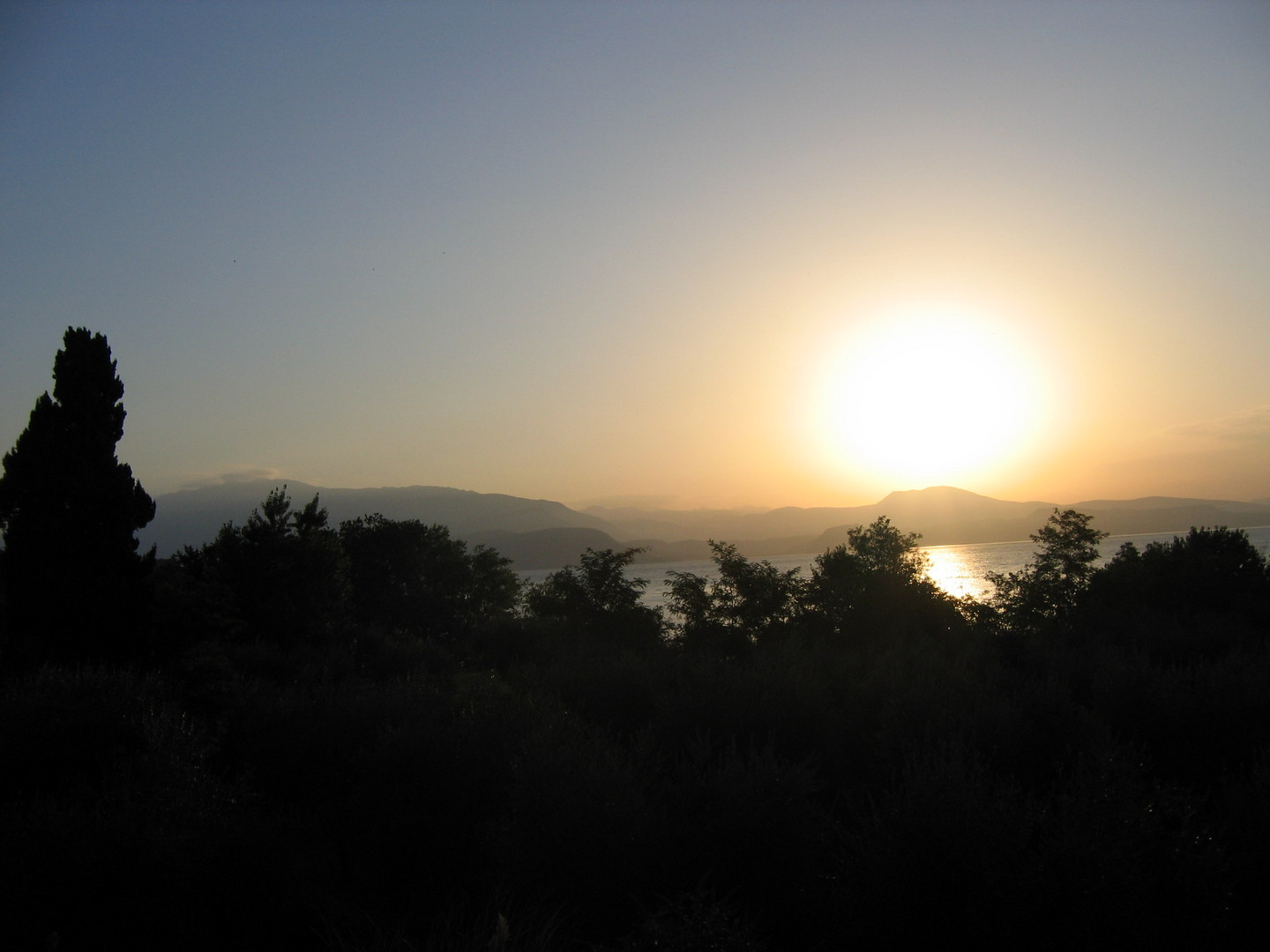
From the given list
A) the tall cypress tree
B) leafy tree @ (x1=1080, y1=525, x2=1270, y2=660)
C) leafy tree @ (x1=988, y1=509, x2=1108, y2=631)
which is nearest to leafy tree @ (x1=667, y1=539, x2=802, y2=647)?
leafy tree @ (x1=988, y1=509, x2=1108, y2=631)

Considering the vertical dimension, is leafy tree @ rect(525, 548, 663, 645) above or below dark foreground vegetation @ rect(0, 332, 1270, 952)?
below

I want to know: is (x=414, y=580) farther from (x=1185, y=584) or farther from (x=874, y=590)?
(x=1185, y=584)

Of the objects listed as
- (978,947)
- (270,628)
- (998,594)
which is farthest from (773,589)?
(978,947)

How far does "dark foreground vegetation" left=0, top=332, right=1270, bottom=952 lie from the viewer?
476cm

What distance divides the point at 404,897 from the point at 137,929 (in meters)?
2.25

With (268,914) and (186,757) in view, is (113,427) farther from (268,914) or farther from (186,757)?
(268,914)

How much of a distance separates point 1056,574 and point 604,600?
18.7 m

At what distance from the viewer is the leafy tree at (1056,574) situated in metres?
29.1

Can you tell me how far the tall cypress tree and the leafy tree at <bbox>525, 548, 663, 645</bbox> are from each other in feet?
54.0

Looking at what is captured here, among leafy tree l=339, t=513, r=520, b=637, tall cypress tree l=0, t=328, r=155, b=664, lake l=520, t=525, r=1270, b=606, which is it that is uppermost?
tall cypress tree l=0, t=328, r=155, b=664

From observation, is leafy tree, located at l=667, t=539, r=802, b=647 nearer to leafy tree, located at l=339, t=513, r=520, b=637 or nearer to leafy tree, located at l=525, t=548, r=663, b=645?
leafy tree, located at l=525, t=548, r=663, b=645

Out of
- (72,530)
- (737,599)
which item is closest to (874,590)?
(737,599)

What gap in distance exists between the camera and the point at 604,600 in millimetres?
30828

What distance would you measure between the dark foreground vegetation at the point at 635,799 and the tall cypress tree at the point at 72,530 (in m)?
0.10
